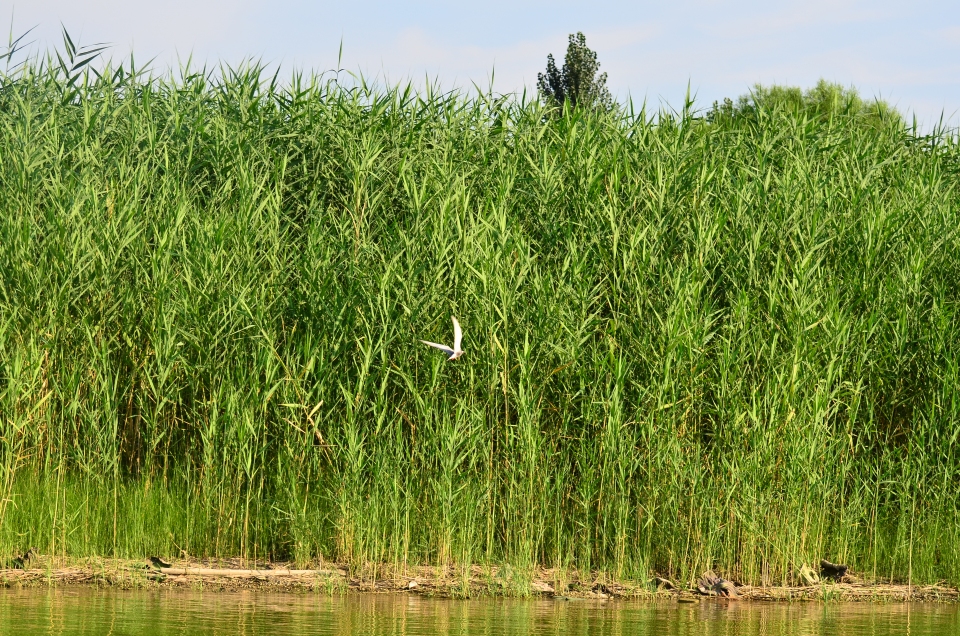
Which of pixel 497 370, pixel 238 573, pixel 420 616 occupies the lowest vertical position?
pixel 420 616

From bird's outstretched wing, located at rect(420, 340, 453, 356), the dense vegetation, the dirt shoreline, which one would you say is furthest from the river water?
bird's outstretched wing, located at rect(420, 340, 453, 356)

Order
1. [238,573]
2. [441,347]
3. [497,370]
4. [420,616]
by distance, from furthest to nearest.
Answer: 1. [497,370]
2. [238,573]
3. [441,347]
4. [420,616]

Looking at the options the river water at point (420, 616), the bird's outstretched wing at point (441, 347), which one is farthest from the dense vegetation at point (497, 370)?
the river water at point (420, 616)

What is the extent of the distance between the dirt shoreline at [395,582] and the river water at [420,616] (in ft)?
0.59

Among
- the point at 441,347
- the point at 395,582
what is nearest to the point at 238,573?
the point at 395,582

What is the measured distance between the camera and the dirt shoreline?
29.5 feet

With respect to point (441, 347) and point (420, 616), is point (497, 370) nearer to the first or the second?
point (441, 347)

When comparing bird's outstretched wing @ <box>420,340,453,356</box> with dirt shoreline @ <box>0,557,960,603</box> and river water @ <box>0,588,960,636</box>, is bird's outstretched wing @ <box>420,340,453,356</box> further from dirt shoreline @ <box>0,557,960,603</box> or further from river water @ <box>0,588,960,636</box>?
river water @ <box>0,588,960,636</box>

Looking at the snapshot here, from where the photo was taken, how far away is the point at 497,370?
9734 mm

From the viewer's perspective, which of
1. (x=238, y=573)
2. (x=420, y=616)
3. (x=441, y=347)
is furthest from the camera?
(x=238, y=573)

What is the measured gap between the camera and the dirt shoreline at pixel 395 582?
9.00 meters

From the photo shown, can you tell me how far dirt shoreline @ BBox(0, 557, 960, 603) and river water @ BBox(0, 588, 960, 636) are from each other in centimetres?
18

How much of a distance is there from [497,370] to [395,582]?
76.1 inches

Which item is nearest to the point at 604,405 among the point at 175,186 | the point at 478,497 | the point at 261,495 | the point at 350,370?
the point at 478,497
